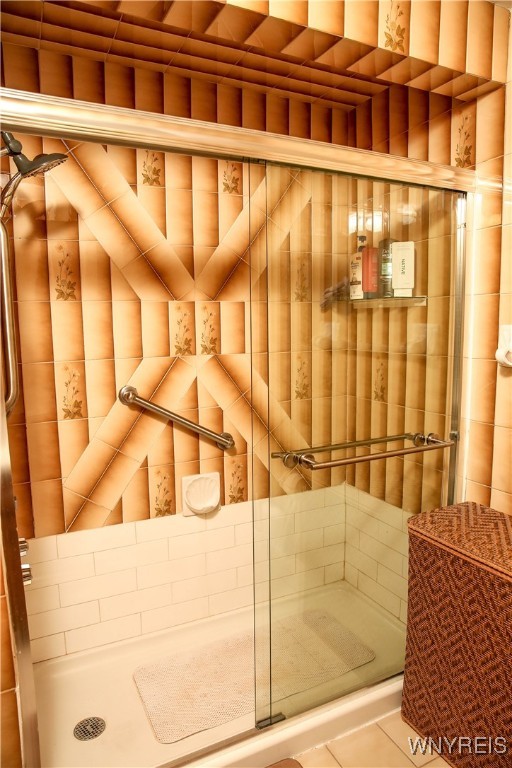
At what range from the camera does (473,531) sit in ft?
4.48

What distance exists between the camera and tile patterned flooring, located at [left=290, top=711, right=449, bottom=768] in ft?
4.47

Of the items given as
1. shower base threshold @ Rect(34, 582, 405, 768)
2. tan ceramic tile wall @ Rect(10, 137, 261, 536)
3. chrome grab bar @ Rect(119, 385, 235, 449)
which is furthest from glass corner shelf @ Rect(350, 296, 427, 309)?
shower base threshold @ Rect(34, 582, 405, 768)

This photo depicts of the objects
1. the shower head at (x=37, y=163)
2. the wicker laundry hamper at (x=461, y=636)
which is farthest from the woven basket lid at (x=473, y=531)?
the shower head at (x=37, y=163)

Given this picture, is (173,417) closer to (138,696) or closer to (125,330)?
(125,330)

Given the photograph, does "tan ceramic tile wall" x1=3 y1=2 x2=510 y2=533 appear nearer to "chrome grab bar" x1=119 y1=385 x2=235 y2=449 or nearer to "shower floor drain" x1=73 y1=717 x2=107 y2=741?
"chrome grab bar" x1=119 y1=385 x2=235 y2=449

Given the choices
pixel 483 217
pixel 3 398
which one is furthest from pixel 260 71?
pixel 3 398

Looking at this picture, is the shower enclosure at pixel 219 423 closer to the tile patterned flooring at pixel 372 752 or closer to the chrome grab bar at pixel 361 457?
the chrome grab bar at pixel 361 457

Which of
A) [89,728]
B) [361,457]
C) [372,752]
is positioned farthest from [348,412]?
Answer: [89,728]

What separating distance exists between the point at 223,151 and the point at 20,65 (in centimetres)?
84

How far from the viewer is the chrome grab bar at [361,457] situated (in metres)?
1.48

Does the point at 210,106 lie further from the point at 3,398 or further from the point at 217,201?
the point at 3,398

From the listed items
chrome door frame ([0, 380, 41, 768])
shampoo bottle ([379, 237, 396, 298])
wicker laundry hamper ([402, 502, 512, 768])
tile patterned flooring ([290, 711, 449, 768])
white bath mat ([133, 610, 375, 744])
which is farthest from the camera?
shampoo bottle ([379, 237, 396, 298])

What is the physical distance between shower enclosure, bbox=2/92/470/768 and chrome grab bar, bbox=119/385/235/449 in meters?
0.01

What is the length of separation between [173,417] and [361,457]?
738 millimetres
